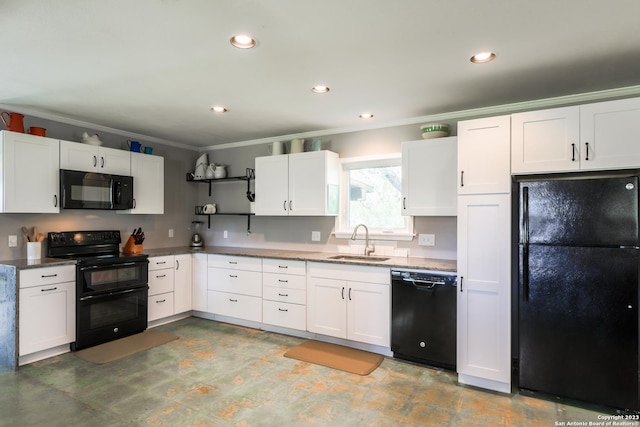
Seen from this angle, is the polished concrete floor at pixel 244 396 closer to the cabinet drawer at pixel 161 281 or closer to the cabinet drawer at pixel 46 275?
the cabinet drawer at pixel 46 275

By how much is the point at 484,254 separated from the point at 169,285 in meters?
3.49

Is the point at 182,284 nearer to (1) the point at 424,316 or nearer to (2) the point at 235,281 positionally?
(2) the point at 235,281

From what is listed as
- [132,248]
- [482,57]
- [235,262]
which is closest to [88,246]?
[132,248]

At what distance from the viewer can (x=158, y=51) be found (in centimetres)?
231

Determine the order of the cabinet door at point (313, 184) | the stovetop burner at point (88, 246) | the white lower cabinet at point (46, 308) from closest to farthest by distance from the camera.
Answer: the white lower cabinet at point (46, 308)
the stovetop burner at point (88, 246)
the cabinet door at point (313, 184)

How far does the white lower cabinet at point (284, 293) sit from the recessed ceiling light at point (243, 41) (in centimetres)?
223

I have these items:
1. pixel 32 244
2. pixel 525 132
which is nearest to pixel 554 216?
pixel 525 132

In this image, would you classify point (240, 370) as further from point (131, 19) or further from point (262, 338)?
point (131, 19)

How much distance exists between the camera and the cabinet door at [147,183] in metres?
4.34

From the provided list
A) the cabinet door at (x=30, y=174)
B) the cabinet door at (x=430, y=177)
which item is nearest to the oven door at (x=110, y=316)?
the cabinet door at (x=30, y=174)

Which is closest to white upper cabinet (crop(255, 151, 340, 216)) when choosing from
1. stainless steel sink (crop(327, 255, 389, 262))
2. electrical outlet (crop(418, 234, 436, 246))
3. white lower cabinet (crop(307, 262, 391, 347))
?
stainless steel sink (crop(327, 255, 389, 262))

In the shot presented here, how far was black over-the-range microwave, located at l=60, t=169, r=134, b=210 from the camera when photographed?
11.9 feet

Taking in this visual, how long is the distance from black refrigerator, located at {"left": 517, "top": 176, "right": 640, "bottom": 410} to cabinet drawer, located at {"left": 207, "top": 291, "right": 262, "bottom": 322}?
2.64 m

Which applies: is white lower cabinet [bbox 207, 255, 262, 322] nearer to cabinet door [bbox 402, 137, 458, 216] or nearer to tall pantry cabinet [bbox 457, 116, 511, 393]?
cabinet door [bbox 402, 137, 458, 216]
